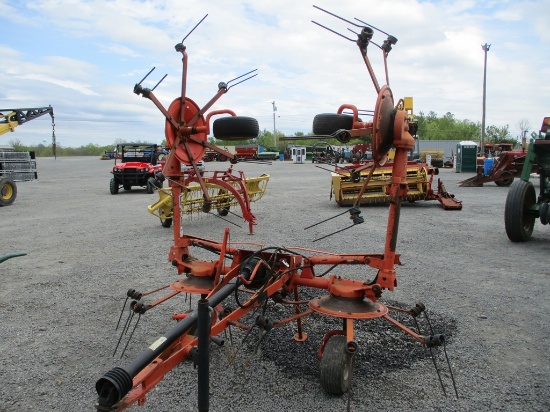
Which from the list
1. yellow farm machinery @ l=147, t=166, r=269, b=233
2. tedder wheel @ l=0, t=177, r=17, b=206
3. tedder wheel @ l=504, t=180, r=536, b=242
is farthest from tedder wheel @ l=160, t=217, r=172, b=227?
tedder wheel @ l=0, t=177, r=17, b=206

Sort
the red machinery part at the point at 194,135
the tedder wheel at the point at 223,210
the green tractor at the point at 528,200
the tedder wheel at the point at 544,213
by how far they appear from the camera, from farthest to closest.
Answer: the tedder wheel at the point at 223,210, the green tractor at the point at 528,200, the tedder wheel at the point at 544,213, the red machinery part at the point at 194,135

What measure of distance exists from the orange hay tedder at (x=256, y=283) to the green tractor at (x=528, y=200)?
15.7 ft

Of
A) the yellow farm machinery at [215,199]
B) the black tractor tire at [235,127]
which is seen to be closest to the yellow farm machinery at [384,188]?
the yellow farm machinery at [215,199]

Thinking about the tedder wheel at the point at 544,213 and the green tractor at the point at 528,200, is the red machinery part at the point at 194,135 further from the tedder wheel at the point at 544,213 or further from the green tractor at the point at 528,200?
the tedder wheel at the point at 544,213

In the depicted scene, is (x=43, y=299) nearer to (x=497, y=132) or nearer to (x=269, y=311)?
(x=269, y=311)

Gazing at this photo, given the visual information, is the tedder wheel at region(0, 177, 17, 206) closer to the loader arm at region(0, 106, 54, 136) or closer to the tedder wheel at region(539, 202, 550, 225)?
the loader arm at region(0, 106, 54, 136)

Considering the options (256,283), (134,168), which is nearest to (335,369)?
(256,283)

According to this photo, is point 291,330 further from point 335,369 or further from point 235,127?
point 235,127

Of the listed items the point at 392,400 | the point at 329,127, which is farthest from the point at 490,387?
the point at 329,127

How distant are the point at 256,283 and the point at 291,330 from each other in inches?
30.7

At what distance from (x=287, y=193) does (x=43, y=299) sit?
1198 centimetres

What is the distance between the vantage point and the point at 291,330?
421cm

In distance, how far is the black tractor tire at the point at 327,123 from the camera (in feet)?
10.4

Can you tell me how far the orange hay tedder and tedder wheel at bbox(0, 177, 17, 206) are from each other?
466 inches
